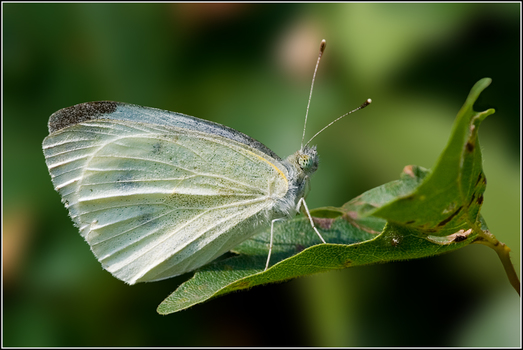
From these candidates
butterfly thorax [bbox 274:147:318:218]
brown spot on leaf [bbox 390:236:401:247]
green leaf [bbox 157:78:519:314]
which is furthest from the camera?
butterfly thorax [bbox 274:147:318:218]

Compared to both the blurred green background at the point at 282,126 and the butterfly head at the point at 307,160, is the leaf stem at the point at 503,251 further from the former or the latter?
the butterfly head at the point at 307,160

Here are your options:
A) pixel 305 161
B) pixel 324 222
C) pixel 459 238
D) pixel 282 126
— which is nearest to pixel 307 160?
pixel 305 161

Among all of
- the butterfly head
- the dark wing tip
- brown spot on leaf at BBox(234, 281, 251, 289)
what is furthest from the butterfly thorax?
the dark wing tip

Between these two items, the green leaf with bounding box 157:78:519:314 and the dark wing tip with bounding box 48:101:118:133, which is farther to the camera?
the dark wing tip with bounding box 48:101:118:133

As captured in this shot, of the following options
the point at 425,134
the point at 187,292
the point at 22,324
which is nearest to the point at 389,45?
the point at 425,134

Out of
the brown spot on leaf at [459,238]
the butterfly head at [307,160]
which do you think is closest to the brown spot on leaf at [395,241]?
the brown spot on leaf at [459,238]

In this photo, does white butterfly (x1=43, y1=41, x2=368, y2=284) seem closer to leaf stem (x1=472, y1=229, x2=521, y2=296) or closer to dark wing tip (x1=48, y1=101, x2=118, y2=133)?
dark wing tip (x1=48, y1=101, x2=118, y2=133)

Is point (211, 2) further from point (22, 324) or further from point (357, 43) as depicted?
point (22, 324)
